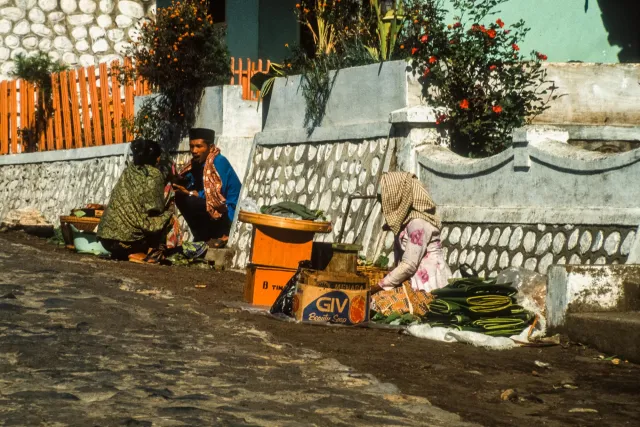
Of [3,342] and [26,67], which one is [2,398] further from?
[26,67]

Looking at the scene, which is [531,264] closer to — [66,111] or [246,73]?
[246,73]

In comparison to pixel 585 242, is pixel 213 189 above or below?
above

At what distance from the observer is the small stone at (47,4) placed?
21578mm

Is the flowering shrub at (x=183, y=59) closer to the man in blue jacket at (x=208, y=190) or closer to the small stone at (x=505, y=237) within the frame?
the man in blue jacket at (x=208, y=190)

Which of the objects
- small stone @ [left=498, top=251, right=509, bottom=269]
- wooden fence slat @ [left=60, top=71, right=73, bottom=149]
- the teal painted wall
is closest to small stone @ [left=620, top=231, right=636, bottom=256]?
small stone @ [left=498, top=251, right=509, bottom=269]

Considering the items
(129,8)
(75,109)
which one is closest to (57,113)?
(75,109)

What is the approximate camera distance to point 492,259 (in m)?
10.0

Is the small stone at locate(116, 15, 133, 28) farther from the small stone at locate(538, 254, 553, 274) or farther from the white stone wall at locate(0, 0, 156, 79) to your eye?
the small stone at locate(538, 254, 553, 274)

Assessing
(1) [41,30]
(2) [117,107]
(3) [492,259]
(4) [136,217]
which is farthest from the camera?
(1) [41,30]

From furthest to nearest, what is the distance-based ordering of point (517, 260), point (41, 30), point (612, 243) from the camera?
point (41, 30)
point (517, 260)
point (612, 243)

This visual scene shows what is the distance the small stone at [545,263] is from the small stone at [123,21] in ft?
47.3

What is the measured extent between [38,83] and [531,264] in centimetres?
1364

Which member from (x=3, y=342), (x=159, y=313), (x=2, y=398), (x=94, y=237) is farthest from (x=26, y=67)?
(x=2, y=398)

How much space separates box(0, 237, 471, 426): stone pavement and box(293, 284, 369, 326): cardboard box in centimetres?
66
